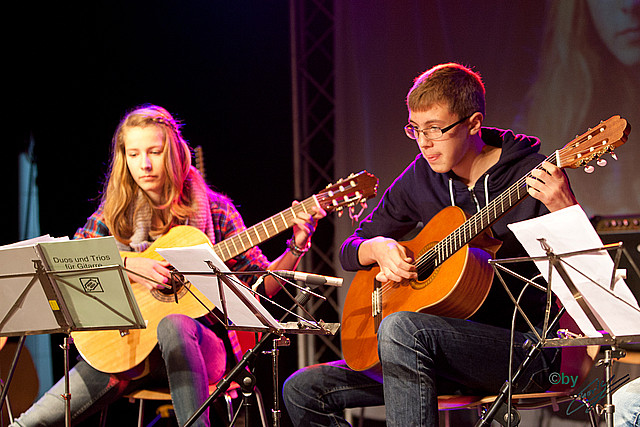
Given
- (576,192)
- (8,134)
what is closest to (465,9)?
(576,192)

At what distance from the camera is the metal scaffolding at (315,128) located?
186 inches

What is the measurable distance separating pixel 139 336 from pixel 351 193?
120 centimetres

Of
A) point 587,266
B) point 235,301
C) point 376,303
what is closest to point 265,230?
point 376,303

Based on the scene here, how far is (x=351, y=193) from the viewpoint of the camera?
317 centimetres

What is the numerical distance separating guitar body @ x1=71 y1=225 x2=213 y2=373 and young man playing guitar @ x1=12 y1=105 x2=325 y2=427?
1.6 inches

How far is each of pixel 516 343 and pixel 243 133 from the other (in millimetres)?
2963

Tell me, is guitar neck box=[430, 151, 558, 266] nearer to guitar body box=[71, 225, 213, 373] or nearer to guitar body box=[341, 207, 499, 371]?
guitar body box=[341, 207, 499, 371]

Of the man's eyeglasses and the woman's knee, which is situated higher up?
the man's eyeglasses

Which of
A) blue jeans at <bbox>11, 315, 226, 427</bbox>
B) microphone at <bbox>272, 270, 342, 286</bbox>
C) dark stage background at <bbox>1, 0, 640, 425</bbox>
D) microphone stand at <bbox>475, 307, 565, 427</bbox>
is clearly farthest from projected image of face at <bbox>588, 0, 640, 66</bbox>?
blue jeans at <bbox>11, 315, 226, 427</bbox>

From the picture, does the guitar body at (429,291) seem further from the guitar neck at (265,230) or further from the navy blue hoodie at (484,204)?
the guitar neck at (265,230)

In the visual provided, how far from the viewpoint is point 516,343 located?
7.79 ft

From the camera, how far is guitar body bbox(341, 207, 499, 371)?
2.43 m

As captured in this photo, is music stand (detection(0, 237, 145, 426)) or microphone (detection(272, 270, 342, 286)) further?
music stand (detection(0, 237, 145, 426))

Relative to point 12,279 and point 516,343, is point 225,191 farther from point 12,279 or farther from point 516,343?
point 516,343
